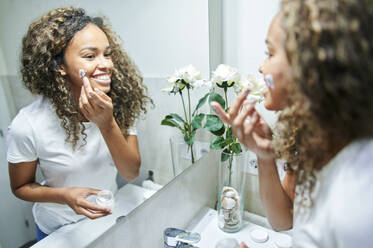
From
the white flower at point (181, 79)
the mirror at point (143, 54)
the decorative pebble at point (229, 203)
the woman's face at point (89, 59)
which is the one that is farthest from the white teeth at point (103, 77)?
the decorative pebble at point (229, 203)

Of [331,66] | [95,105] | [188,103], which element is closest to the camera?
[331,66]

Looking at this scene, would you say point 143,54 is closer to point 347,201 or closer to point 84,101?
point 84,101

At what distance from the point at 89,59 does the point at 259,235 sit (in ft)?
2.61

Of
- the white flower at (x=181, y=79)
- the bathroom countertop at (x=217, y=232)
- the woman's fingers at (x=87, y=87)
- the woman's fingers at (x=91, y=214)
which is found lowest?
the bathroom countertop at (x=217, y=232)

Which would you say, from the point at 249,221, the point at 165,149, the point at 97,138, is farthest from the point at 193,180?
the point at 97,138

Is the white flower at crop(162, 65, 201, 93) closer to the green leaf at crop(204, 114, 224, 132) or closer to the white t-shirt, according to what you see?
the green leaf at crop(204, 114, 224, 132)

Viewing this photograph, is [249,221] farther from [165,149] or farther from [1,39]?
[1,39]

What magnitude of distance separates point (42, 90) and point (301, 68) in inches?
18.4

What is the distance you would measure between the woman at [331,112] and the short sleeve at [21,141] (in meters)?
0.39

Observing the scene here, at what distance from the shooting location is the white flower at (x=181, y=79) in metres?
0.76

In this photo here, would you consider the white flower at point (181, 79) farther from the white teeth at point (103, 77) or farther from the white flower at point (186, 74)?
the white teeth at point (103, 77)

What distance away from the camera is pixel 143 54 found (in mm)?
687

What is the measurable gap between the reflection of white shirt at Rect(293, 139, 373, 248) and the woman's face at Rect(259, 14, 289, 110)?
135 millimetres

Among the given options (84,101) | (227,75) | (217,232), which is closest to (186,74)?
(227,75)
